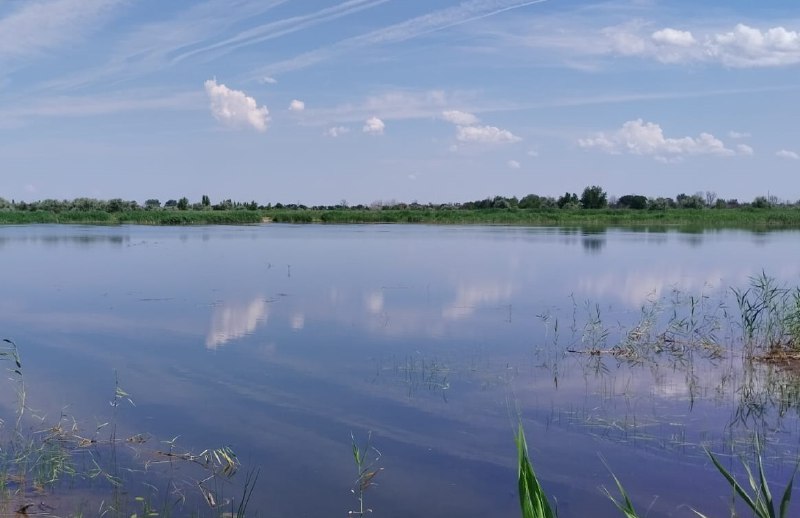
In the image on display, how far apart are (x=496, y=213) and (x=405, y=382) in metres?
47.2

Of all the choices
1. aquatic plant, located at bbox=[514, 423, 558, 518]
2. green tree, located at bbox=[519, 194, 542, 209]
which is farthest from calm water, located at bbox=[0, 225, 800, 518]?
green tree, located at bbox=[519, 194, 542, 209]

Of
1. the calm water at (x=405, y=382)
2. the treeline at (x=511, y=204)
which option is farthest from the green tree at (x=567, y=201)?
the calm water at (x=405, y=382)

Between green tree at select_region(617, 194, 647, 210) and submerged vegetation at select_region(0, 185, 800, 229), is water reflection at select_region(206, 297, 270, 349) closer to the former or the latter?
submerged vegetation at select_region(0, 185, 800, 229)

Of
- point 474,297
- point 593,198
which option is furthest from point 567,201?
point 474,297

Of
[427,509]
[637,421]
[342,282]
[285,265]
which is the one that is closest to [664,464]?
[637,421]

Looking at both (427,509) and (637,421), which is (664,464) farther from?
(427,509)

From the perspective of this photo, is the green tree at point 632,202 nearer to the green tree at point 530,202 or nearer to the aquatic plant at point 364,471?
the green tree at point 530,202

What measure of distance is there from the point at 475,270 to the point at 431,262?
7.28ft

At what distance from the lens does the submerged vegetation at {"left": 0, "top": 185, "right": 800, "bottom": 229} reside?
46.9m

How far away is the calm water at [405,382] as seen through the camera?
15.6 feet

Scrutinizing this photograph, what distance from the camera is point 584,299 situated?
12.4m

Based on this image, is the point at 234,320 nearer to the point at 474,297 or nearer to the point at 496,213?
the point at 474,297

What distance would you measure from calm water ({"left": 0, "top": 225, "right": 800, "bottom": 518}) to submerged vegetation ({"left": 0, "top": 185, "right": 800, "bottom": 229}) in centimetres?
3352

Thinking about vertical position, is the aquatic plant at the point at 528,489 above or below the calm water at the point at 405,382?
above
